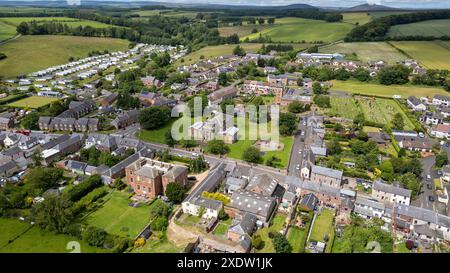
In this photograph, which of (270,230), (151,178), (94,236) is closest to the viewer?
(94,236)

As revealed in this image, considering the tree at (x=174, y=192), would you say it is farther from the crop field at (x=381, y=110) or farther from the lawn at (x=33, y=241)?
the crop field at (x=381, y=110)

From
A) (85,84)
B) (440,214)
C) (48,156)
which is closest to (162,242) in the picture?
(48,156)

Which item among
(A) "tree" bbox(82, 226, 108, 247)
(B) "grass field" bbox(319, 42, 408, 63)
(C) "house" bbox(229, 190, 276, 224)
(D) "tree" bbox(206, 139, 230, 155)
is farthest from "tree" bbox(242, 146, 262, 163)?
(B) "grass field" bbox(319, 42, 408, 63)

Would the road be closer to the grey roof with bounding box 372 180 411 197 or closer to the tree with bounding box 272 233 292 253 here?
the grey roof with bounding box 372 180 411 197

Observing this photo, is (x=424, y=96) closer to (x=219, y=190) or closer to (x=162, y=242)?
(x=219, y=190)

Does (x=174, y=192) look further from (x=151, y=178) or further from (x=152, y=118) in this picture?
(x=152, y=118)

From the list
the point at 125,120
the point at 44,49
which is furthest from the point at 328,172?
the point at 44,49
